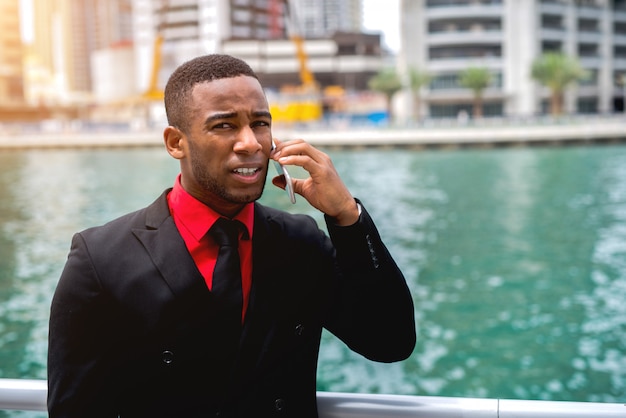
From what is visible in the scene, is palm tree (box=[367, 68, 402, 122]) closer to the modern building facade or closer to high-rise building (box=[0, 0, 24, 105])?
the modern building facade

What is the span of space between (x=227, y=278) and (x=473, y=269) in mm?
18938

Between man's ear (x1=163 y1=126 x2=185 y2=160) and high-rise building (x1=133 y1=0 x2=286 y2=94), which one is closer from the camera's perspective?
man's ear (x1=163 y1=126 x2=185 y2=160)

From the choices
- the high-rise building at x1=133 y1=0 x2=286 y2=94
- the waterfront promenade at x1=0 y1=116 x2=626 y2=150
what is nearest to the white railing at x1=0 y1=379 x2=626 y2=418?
the waterfront promenade at x1=0 y1=116 x2=626 y2=150

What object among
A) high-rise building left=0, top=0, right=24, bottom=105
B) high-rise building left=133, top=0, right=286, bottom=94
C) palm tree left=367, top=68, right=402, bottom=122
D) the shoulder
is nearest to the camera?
the shoulder

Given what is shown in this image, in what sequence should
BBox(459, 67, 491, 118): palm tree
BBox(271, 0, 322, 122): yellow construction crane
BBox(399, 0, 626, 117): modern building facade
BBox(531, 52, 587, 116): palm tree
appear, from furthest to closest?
BBox(271, 0, 322, 122): yellow construction crane
BBox(399, 0, 626, 117): modern building facade
BBox(459, 67, 491, 118): palm tree
BBox(531, 52, 587, 116): palm tree

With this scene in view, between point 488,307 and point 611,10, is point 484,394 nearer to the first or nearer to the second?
point 488,307

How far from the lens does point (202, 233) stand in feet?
6.49

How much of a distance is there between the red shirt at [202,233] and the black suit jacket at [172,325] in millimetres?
26

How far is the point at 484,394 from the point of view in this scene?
1194 centimetres

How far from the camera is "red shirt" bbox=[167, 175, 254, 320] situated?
78.3 inches

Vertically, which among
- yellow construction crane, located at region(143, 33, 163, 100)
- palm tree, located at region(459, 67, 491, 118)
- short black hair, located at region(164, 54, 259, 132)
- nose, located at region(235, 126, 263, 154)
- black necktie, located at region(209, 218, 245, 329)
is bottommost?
black necktie, located at region(209, 218, 245, 329)

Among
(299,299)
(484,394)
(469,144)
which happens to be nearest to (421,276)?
(484,394)

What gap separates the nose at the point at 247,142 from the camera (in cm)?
196

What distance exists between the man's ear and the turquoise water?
997cm
